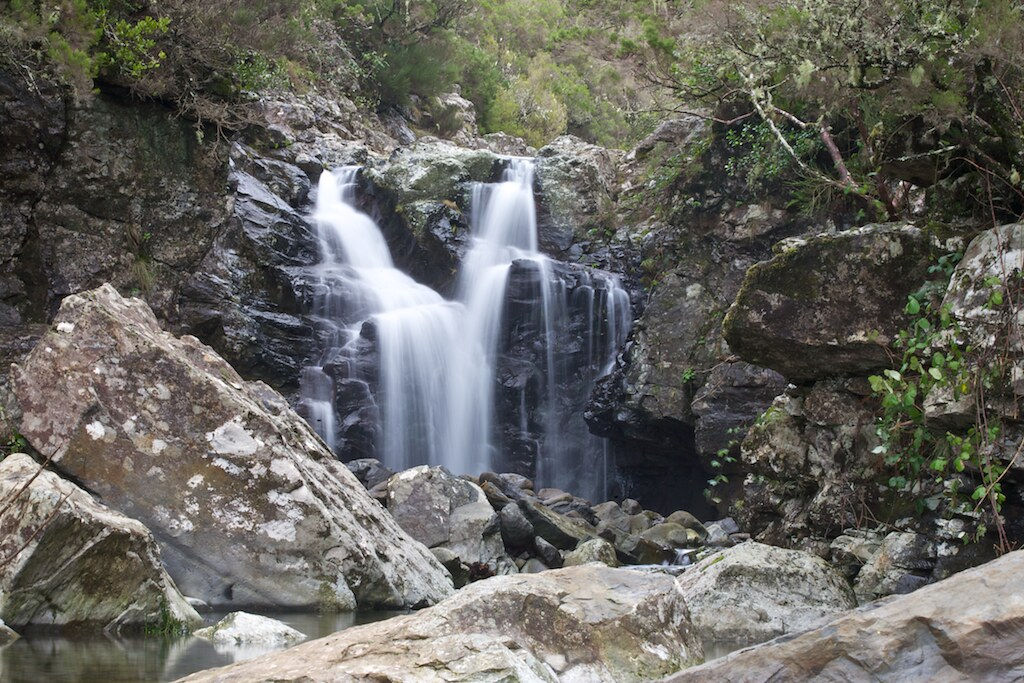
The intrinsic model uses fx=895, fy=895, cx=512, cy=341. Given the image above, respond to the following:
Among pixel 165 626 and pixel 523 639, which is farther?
pixel 165 626

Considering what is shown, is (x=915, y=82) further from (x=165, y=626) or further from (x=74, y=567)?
(x=74, y=567)

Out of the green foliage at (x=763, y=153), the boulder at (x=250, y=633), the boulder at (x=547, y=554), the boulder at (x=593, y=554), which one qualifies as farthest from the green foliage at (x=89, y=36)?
the boulder at (x=250, y=633)

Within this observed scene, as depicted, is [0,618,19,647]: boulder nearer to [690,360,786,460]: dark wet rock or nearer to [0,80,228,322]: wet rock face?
[0,80,228,322]: wet rock face

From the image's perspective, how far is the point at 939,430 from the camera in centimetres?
586

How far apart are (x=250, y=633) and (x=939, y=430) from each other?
4.42 metres

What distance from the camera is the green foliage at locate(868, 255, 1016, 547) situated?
5281 millimetres

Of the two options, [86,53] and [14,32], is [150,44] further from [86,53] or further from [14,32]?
[14,32]

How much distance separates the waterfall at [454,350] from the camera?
1344cm

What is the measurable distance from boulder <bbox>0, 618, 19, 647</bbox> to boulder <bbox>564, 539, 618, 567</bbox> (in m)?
5.24

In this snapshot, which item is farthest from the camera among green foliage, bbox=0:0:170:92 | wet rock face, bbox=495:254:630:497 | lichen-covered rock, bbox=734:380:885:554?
wet rock face, bbox=495:254:630:497

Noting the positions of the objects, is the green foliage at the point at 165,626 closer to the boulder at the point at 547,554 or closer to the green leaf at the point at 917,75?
the boulder at the point at 547,554

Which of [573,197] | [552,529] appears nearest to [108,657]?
[552,529]

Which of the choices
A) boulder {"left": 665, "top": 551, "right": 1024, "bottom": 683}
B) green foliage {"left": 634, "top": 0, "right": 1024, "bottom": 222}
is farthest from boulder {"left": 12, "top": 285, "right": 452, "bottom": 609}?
green foliage {"left": 634, "top": 0, "right": 1024, "bottom": 222}

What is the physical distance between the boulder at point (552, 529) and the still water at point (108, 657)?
4.73 meters
